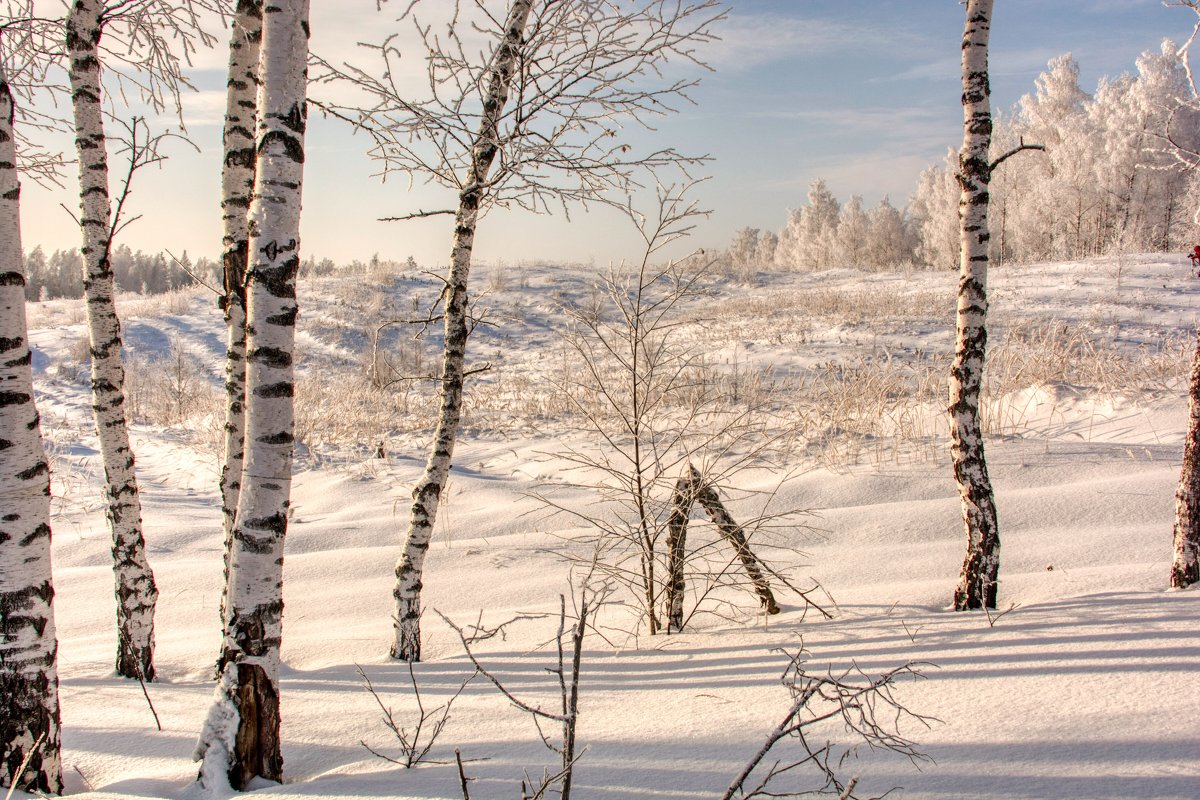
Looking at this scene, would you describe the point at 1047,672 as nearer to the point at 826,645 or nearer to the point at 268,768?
the point at 826,645

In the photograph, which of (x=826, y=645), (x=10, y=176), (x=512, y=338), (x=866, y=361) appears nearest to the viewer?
(x=10, y=176)

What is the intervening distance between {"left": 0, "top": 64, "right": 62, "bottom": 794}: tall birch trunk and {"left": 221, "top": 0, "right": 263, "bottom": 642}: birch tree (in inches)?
53.3

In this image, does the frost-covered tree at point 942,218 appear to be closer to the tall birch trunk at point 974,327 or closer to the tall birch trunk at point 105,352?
the tall birch trunk at point 974,327

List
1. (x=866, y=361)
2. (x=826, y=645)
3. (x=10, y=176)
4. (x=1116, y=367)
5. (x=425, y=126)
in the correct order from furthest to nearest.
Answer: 1. (x=866, y=361)
2. (x=1116, y=367)
3. (x=425, y=126)
4. (x=826, y=645)
5. (x=10, y=176)

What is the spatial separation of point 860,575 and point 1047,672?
2.12 metres

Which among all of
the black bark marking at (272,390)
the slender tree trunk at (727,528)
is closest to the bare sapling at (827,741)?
the slender tree trunk at (727,528)

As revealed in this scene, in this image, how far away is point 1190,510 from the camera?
3.33 metres

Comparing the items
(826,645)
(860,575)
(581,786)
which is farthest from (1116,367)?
(581,786)

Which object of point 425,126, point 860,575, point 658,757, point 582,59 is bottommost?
point 860,575

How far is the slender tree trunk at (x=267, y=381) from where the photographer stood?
2213mm

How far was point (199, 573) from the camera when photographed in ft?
19.3

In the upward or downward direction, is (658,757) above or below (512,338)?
below

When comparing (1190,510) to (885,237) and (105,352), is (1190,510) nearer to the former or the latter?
(105,352)

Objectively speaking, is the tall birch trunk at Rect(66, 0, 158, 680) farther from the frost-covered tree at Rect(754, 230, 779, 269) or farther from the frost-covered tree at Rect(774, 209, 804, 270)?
the frost-covered tree at Rect(754, 230, 779, 269)
